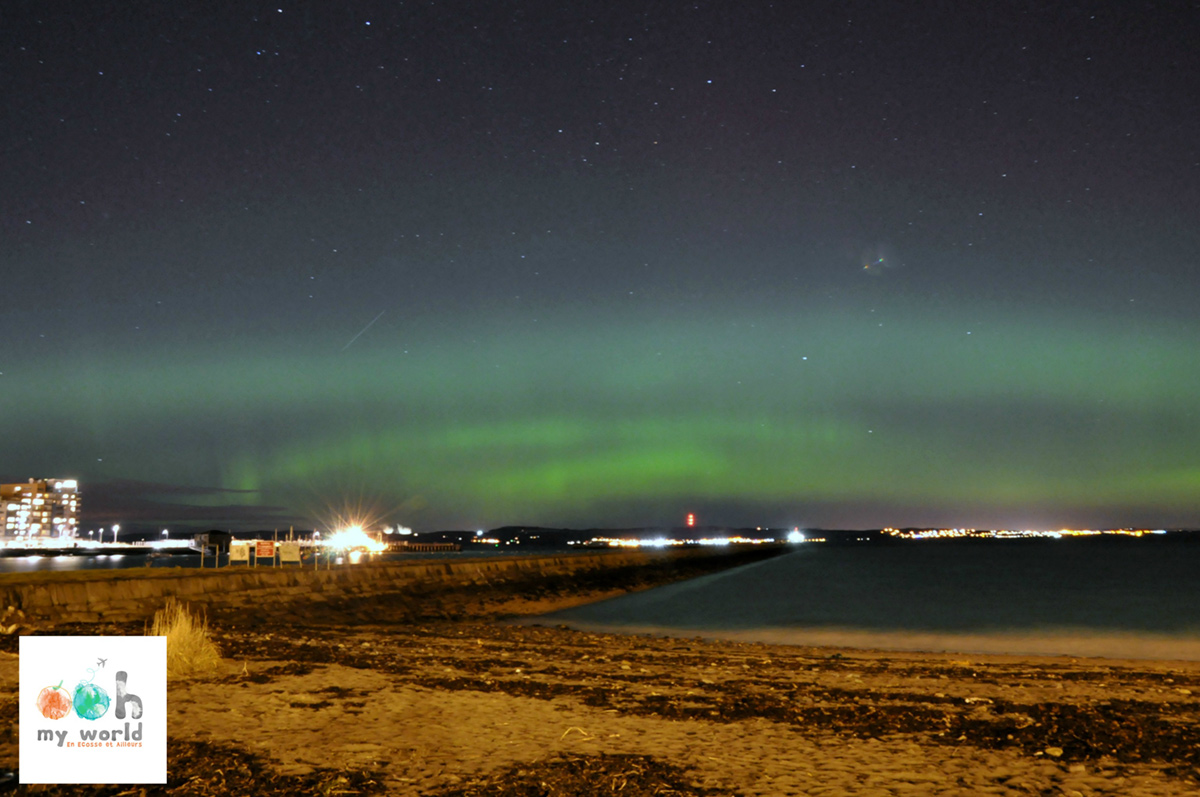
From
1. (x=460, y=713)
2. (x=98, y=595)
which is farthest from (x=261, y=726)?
(x=98, y=595)

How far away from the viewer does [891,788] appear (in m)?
7.22

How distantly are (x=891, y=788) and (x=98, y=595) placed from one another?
23403 millimetres

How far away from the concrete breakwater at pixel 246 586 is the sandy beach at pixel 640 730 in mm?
9518

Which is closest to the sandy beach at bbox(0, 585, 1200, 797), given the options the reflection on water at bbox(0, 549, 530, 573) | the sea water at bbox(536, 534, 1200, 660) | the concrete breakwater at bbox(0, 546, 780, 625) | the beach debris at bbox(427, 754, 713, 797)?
the beach debris at bbox(427, 754, 713, 797)

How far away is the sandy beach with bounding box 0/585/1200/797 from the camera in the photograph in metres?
7.21

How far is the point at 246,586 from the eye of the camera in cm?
2961

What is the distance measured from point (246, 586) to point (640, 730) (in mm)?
24373

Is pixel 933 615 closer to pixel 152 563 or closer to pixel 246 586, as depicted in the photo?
pixel 246 586

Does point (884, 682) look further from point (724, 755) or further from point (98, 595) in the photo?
point (98, 595)

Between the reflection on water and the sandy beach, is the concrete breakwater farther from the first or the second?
the sandy beach

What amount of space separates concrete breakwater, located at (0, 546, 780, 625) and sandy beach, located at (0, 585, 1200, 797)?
31.2ft

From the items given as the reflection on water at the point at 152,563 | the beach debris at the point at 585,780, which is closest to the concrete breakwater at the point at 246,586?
the reflection on water at the point at 152,563

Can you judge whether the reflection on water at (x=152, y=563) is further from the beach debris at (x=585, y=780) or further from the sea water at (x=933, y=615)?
the beach debris at (x=585, y=780)

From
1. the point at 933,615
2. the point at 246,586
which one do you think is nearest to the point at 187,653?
the point at 246,586
